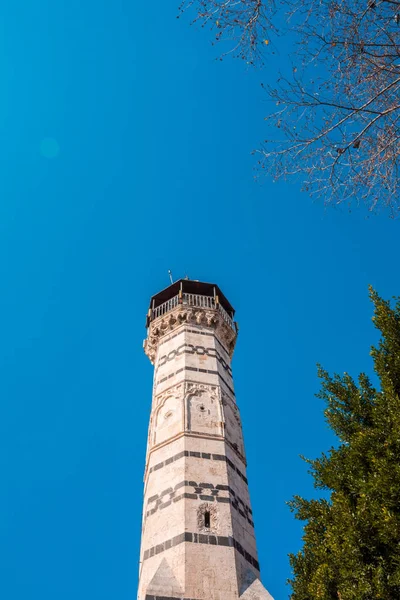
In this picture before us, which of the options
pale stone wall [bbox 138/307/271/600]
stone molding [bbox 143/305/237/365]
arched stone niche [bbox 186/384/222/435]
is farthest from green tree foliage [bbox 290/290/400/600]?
stone molding [bbox 143/305/237/365]

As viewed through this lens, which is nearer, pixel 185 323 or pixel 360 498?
pixel 360 498

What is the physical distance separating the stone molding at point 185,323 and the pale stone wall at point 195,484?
0.96ft

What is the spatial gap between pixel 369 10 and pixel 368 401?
5.49 m

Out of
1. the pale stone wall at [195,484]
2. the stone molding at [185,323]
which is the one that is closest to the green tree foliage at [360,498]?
the pale stone wall at [195,484]

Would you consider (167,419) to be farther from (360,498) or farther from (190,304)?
(360,498)

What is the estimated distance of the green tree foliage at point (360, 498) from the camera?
20.4ft

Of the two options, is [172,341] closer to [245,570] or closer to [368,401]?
[245,570]

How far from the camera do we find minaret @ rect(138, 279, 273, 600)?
945 centimetres

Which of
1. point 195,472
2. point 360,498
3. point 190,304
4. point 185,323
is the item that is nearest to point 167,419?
point 195,472

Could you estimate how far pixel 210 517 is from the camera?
10.5m

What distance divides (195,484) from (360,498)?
4844 mm

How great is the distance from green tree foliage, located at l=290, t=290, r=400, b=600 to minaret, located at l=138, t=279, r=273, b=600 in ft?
7.44

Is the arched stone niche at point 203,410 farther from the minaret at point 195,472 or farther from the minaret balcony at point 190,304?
the minaret balcony at point 190,304

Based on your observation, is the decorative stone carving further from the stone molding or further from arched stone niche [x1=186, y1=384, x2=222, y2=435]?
the stone molding
